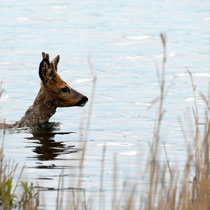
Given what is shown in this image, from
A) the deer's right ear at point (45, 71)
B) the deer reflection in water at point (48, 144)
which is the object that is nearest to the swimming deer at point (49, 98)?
the deer's right ear at point (45, 71)

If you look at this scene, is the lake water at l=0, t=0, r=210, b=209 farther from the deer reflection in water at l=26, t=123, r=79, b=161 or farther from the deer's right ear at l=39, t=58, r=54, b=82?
the deer's right ear at l=39, t=58, r=54, b=82

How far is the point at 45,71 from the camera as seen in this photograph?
12.8m

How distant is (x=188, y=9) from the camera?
3578 centimetres

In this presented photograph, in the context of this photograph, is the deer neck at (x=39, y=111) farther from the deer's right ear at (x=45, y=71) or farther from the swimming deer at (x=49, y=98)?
the deer's right ear at (x=45, y=71)

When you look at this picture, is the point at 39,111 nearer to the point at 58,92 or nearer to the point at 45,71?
the point at 58,92

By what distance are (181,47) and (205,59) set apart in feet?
8.59

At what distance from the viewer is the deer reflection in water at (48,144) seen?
11.4 metres

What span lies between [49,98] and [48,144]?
101cm

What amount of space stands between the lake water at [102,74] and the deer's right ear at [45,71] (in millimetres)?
977

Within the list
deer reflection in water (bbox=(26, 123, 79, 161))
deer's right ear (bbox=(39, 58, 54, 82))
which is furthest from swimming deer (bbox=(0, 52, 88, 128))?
deer reflection in water (bbox=(26, 123, 79, 161))

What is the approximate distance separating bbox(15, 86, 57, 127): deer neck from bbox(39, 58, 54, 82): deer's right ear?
0.83 ft

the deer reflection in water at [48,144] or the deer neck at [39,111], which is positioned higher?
the deer neck at [39,111]

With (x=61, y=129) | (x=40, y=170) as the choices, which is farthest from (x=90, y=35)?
(x=40, y=170)


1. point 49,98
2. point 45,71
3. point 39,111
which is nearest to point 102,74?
point 39,111
